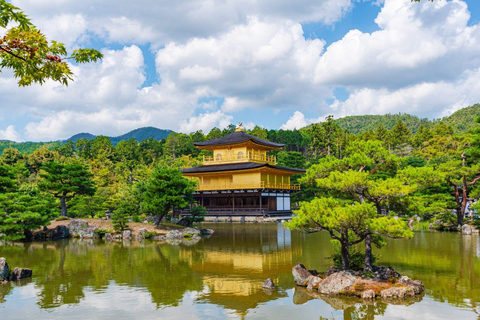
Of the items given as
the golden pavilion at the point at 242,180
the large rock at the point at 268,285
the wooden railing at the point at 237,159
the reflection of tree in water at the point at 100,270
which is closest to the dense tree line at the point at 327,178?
the large rock at the point at 268,285

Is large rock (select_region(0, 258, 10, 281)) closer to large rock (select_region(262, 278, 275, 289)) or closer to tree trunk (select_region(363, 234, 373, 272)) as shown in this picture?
large rock (select_region(262, 278, 275, 289))

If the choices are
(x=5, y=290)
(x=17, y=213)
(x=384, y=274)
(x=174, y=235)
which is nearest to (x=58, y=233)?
(x=17, y=213)

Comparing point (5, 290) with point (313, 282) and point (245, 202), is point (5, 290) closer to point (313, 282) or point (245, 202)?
point (313, 282)

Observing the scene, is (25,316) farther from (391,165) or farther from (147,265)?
(391,165)

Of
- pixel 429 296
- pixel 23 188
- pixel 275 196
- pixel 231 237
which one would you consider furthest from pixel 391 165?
pixel 275 196

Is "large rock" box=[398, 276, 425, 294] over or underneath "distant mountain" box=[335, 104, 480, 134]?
underneath

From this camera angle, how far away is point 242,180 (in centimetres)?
3972

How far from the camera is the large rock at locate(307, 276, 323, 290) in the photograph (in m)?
10.4

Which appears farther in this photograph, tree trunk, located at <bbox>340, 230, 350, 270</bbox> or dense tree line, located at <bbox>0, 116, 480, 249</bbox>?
dense tree line, located at <bbox>0, 116, 480, 249</bbox>

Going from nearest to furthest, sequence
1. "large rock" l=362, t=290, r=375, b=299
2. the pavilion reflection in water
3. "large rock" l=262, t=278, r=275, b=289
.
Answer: "large rock" l=362, t=290, r=375, b=299 → the pavilion reflection in water → "large rock" l=262, t=278, r=275, b=289

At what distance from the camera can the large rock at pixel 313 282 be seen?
34.0 feet

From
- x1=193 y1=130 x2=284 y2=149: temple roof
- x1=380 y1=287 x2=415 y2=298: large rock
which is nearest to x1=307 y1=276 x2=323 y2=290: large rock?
x1=380 y1=287 x2=415 y2=298: large rock

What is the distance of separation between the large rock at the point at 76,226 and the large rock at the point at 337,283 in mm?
18699

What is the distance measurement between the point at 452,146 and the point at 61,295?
5327 centimetres
